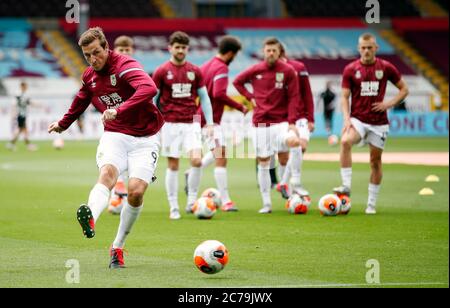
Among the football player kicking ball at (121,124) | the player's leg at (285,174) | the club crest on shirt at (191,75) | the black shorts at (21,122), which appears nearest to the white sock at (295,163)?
the player's leg at (285,174)

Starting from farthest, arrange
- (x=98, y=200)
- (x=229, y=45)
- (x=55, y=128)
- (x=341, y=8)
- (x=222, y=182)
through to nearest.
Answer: (x=341, y=8) → (x=229, y=45) → (x=222, y=182) → (x=55, y=128) → (x=98, y=200)

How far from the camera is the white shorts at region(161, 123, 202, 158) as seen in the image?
1470cm

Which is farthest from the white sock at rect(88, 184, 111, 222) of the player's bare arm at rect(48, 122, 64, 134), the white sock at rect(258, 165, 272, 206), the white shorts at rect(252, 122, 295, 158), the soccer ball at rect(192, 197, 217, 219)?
the white shorts at rect(252, 122, 295, 158)

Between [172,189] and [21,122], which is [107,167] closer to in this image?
[172,189]

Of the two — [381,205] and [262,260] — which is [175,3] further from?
[262,260]

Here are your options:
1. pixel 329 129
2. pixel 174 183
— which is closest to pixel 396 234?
pixel 174 183

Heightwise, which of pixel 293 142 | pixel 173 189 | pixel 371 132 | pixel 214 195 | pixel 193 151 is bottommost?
pixel 214 195

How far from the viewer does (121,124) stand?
33.2 ft

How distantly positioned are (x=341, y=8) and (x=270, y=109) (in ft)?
129

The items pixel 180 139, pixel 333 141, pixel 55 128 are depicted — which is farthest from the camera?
pixel 333 141

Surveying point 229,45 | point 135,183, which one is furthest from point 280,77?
point 135,183

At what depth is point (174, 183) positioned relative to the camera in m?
14.7

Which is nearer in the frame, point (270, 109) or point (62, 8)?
point (270, 109)

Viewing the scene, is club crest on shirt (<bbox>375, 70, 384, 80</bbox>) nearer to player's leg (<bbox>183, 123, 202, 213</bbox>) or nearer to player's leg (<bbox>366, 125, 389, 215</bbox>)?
player's leg (<bbox>366, 125, 389, 215</bbox>)
